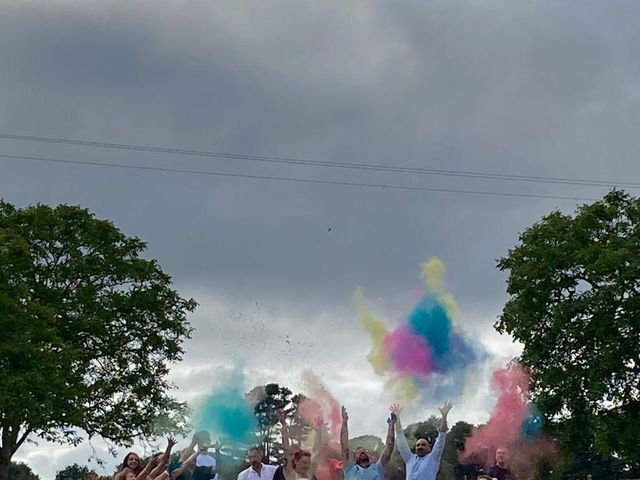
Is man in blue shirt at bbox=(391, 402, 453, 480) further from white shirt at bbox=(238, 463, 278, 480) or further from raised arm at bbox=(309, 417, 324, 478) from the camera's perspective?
white shirt at bbox=(238, 463, 278, 480)

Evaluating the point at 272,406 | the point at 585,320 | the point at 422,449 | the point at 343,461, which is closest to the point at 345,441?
the point at 343,461

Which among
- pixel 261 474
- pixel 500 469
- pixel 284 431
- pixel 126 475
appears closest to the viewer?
pixel 126 475

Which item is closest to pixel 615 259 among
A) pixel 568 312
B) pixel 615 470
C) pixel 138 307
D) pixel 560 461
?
pixel 568 312

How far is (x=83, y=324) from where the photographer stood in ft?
125

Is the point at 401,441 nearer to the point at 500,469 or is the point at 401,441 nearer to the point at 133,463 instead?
the point at 500,469

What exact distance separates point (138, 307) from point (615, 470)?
50.5 meters

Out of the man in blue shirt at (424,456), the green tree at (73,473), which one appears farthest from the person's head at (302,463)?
the green tree at (73,473)

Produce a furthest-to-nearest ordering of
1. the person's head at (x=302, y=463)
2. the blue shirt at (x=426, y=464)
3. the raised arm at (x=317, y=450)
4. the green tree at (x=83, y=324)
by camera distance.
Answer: the green tree at (x=83, y=324)
the raised arm at (x=317, y=450)
the person's head at (x=302, y=463)
the blue shirt at (x=426, y=464)

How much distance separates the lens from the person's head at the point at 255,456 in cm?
1503

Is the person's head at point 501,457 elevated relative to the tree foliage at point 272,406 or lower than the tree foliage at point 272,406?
lower

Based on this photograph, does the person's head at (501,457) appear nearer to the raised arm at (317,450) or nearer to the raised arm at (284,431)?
the raised arm at (317,450)

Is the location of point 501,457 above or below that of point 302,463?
above

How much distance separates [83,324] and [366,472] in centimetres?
2652

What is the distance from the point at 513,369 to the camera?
39.3 m
